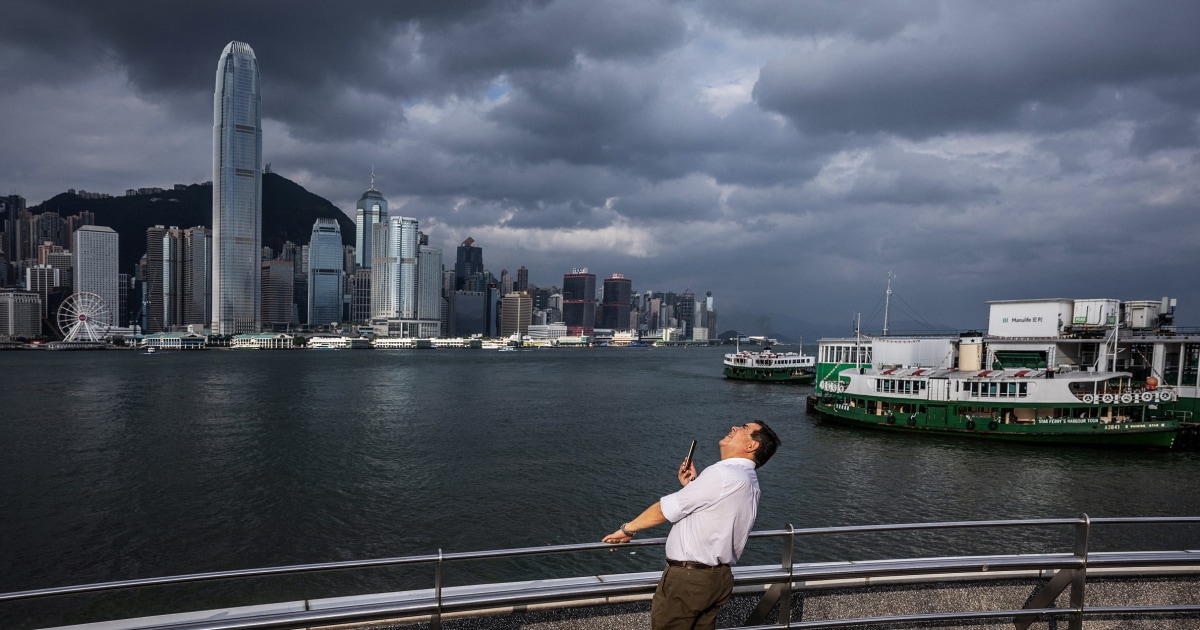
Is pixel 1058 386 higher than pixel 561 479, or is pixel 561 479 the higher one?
pixel 1058 386

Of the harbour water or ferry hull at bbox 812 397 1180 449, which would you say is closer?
the harbour water

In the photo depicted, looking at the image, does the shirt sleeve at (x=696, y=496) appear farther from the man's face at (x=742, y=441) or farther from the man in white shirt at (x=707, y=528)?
the man's face at (x=742, y=441)

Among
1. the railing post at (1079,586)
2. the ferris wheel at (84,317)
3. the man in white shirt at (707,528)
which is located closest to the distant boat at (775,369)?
the railing post at (1079,586)

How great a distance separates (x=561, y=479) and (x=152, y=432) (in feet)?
89.7

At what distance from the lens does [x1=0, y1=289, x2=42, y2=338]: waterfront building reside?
189 m

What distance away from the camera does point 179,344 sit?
178875 mm

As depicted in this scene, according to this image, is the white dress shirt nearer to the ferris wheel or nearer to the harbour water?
the harbour water

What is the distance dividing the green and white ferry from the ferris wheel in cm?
19966

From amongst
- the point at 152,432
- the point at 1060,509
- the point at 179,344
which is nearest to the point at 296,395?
the point at 152,432

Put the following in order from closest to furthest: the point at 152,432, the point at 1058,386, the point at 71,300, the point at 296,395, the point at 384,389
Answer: the point at 1058,386, the point at 152,432, the point at 296,395, the point at 384,389, the point at 71,300

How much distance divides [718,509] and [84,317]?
21407 centimetres

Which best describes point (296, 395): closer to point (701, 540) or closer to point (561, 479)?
point (561, 479)

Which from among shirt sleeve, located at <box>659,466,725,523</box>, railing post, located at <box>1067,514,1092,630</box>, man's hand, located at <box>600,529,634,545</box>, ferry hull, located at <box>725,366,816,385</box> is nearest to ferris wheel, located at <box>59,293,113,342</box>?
ferry hull, located at <box>725,366,816,385</box>

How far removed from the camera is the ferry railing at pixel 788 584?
3664mm
